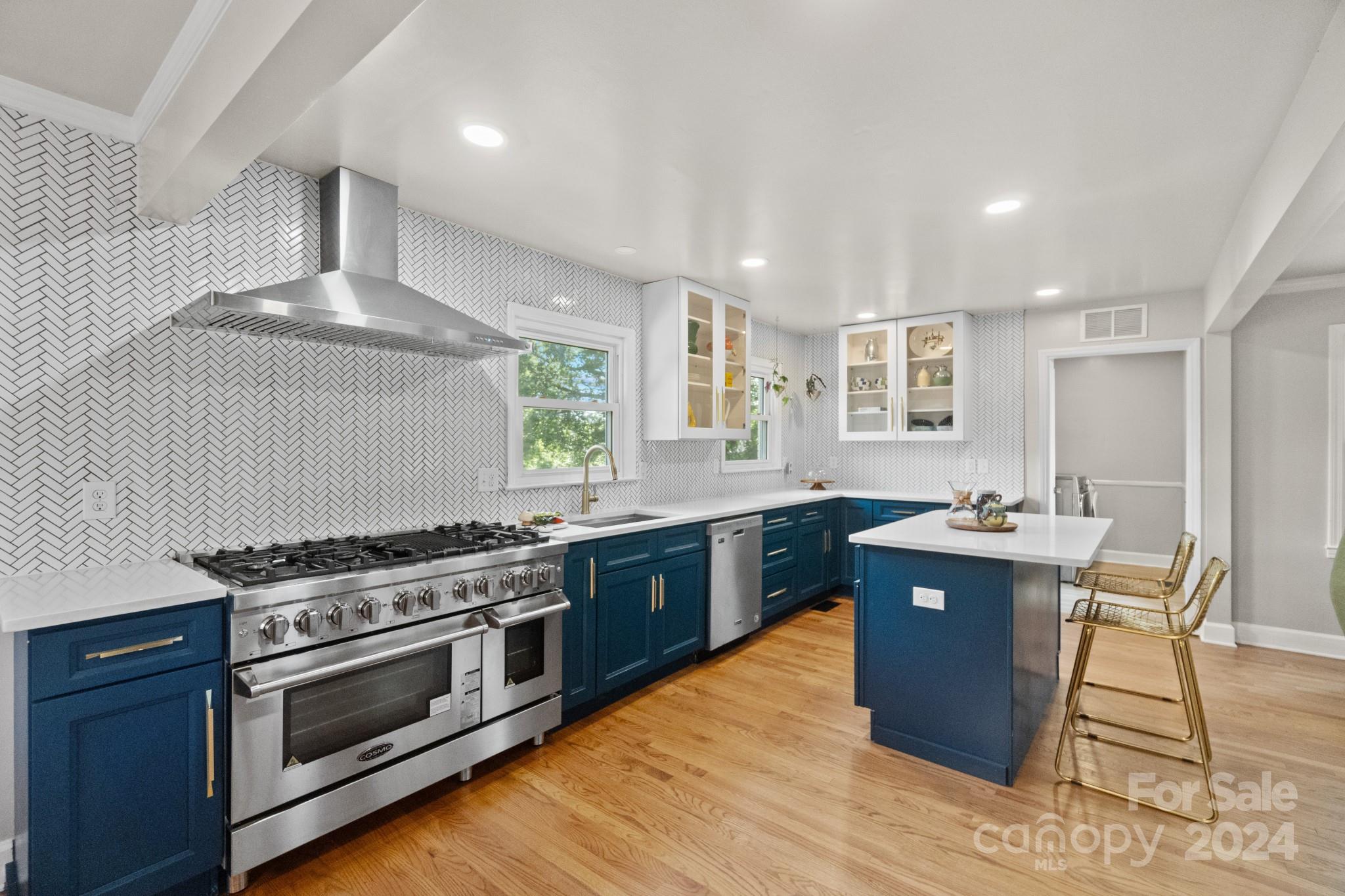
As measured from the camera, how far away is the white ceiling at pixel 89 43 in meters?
1.60

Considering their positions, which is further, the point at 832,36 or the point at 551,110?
the point at 551,110

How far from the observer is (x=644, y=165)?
2471mm

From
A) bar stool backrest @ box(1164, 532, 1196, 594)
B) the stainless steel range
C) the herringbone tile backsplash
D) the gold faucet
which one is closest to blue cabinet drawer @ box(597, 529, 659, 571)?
the stainless steel range

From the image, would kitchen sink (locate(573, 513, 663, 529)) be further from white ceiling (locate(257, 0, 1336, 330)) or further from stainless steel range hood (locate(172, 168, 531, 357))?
white ceiling (locate(257, 0, 1336, 330))

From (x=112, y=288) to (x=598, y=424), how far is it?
92.7 inches

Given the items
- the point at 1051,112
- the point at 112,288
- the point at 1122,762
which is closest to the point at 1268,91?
the point at 1051,112

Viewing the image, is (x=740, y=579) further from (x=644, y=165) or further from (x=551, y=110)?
(x=551, y=110)

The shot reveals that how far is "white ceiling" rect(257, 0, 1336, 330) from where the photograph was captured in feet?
5.33

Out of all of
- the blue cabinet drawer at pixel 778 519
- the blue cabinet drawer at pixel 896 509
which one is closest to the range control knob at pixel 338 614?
the blue cabinet drawer at pixel 778 519

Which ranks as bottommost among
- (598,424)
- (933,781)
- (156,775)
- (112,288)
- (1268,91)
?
(933,781)

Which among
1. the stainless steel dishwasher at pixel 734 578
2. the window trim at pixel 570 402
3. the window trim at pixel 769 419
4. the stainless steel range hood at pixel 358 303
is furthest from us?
the window trim at pixel 769 419

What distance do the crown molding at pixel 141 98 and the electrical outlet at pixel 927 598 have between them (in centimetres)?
298

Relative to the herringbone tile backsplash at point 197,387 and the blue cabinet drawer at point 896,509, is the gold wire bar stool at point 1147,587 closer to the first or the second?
the blue cabinet drawer at point 896,509

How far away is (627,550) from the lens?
3.21 meters
